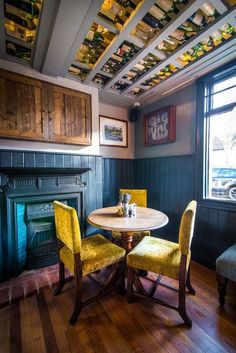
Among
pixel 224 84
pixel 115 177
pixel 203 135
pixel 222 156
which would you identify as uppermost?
pixel 224 84

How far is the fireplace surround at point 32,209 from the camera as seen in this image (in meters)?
1.90

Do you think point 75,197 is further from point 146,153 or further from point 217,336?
point 217,336

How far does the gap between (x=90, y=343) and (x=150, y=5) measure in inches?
102

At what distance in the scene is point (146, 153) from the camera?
328 centimetres

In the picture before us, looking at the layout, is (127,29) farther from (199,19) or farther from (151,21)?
(199,19)

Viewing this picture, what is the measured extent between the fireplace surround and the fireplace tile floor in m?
0.08

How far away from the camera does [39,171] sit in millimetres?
2010

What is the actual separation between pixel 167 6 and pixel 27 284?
3.00m

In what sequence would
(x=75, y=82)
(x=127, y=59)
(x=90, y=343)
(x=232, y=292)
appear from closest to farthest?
(x=90, y=343) < (x=232, y=292) < (x=127, y=59) < (x=75, y=82)

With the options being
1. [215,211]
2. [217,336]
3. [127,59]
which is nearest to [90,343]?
[217,336]

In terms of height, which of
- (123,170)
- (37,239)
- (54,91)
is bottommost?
(37,239)

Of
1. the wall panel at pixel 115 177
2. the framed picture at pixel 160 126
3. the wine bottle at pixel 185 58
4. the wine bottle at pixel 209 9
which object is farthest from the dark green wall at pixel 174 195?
the wine bottle at pixel 209 9

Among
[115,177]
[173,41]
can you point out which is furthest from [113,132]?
[173,41]

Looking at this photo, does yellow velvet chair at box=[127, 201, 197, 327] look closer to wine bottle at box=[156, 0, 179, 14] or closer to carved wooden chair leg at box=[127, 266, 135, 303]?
carved wooden chair leg at box=[127, 266, 135, 303]
